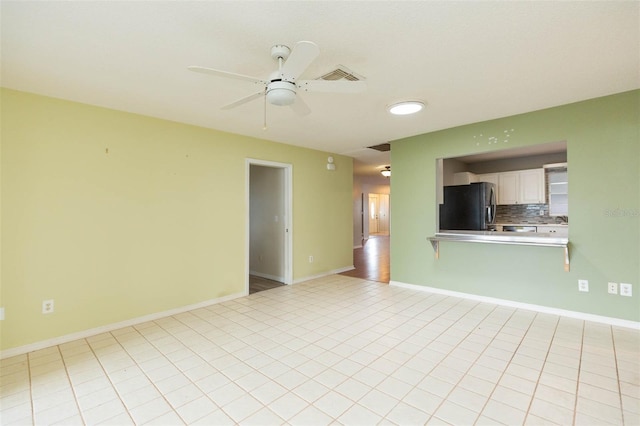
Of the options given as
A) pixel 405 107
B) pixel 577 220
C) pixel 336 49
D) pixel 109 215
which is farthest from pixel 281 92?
pixel 577 220

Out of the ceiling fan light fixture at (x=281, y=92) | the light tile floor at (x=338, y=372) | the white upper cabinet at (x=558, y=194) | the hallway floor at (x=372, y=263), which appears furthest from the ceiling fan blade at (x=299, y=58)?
the white upper cabinet at (x=558, y=194)

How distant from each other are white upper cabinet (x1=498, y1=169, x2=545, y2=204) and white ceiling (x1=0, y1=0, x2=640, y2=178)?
9.22ft

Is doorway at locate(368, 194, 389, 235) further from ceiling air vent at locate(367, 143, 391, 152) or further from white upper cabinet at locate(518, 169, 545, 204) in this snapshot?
ceiling air vent at locate(367, 143, 391, 152)

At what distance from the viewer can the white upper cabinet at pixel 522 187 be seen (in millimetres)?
5363

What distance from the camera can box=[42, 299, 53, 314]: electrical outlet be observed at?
2.66 metres

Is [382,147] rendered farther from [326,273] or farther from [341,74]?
[341,74]

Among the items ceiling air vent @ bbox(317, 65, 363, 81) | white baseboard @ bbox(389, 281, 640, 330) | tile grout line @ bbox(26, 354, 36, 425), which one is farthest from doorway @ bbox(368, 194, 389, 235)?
tile grout line @ bbox(26, 354, 36, 425)

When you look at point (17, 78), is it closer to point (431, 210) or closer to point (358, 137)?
point (358, 137)

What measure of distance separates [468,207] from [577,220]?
1.57 m

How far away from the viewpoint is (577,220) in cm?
313

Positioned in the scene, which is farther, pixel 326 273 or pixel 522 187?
pixel 522 187

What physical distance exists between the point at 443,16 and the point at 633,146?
8.83ft

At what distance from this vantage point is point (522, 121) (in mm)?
3422

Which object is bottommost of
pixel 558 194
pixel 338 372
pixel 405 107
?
pixel 338 372
